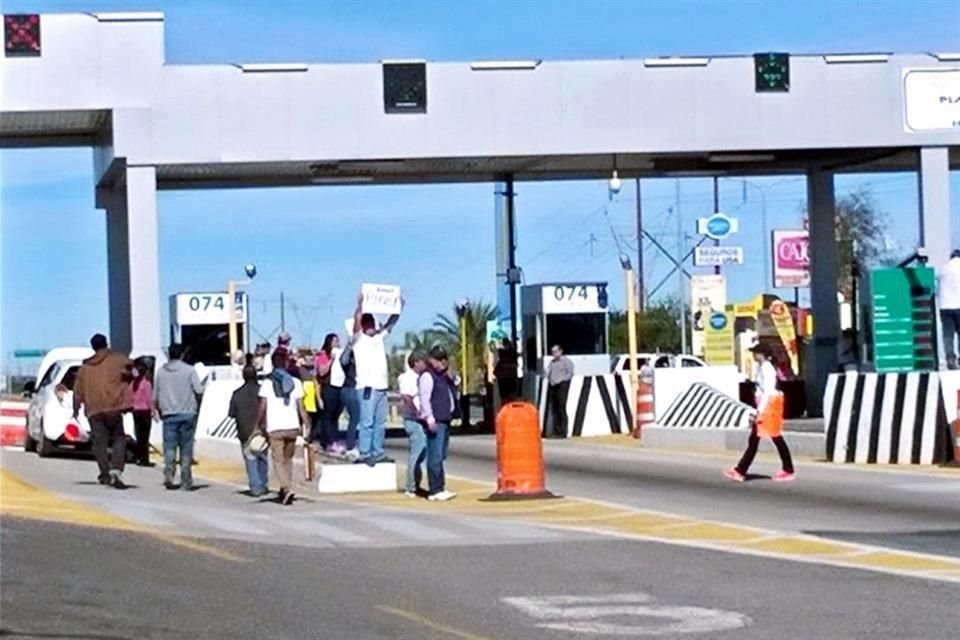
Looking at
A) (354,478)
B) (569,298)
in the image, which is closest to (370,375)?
(354,478)

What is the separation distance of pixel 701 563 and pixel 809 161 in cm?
2682

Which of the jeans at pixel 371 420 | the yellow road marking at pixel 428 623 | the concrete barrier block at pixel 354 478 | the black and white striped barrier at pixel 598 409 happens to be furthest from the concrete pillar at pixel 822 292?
the yellow road marking at pixel 428 623

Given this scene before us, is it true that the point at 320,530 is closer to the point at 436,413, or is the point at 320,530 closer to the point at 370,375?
the point at 436,413

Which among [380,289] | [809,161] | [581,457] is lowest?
[581,457]

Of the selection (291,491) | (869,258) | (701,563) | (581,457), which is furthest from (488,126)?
(869,258)

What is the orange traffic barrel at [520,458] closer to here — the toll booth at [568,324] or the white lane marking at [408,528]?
the white lane marking at [408,528]

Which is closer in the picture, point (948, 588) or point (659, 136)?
point (948, 588)

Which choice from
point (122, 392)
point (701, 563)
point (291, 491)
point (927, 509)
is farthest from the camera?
point (122, 392)

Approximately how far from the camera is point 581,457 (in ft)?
103

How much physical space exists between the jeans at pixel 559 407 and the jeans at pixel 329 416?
10.5 meters

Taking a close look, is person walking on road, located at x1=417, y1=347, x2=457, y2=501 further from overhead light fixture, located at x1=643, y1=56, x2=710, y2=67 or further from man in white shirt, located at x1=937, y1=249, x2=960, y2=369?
overhead light fixture, located at x1=643, y1=56, x2=710, y2=67

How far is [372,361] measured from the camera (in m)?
22.1

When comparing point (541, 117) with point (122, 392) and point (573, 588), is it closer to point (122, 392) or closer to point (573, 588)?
point (122, 392)

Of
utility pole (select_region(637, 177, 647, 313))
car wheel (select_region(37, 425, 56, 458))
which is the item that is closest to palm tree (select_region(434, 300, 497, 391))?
utility pole (select_region(637, 177, 647, 313))
